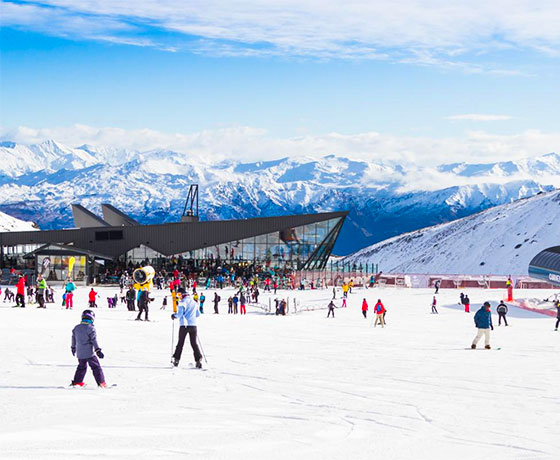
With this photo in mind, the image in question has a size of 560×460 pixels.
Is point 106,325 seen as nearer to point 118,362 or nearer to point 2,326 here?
point 2,326

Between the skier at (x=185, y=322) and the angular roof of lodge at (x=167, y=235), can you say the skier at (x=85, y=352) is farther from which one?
the angular roof of lodge at (x=167, y=235)

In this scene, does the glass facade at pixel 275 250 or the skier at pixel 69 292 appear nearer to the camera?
the skier at pixel 69 292

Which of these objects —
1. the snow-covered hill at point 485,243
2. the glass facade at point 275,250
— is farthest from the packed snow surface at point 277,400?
the snow-covered hill at point 485,243

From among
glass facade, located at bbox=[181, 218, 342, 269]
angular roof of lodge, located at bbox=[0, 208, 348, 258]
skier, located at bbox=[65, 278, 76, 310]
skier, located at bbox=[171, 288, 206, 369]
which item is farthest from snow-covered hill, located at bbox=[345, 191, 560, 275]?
skier, located at bbox=[171, 288, 206, 369]

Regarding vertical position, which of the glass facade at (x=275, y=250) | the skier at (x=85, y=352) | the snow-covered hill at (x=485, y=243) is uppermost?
the snow-covered hill at (x=485, y=243)

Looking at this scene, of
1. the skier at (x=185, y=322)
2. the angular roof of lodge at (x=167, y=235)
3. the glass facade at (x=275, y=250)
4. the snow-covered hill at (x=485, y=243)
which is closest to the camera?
the skier at (x=185, y=322)

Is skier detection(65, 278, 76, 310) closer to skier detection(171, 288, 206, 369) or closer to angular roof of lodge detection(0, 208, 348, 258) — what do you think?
skier detection(171, 288, 206, 369)

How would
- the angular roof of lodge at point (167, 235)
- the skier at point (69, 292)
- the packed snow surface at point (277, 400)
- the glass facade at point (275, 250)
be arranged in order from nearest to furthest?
the packed snow surface at point (277, 400) → the skier at point (69, 292) → the glass facade at point (275, 250) → the angular roof of lodge at point (167, 235)

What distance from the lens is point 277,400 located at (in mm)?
10250

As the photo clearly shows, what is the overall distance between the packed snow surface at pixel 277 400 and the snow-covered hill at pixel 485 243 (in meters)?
109

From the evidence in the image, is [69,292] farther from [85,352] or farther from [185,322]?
[85,352]

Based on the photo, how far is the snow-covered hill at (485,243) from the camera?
Answer: 131625mm

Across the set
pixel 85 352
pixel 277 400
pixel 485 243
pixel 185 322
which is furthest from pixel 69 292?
pixel 485 243

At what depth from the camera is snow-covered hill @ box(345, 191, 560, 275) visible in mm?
131625
